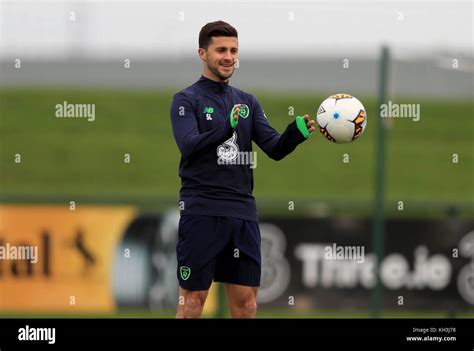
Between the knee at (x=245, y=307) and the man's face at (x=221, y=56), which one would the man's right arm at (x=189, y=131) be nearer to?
the man's face at (x=221, y=56)

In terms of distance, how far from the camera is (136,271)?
491 inches

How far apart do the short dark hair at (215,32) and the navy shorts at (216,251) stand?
1139mm

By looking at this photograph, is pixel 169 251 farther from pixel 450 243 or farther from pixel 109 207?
pixel 450 243

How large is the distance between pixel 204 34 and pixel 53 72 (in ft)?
68.8

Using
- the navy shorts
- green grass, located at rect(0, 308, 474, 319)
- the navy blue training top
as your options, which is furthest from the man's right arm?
green grass, located at rect(0, 308, 474, 319)

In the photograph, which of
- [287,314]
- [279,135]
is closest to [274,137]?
[279,135]

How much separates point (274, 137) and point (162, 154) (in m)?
17.3

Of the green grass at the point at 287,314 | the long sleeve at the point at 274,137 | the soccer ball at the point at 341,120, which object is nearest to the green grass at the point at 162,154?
the green grass at the point at 287,314

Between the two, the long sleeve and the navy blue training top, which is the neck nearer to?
Answer: the navy blue training top

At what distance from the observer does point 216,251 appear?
278 inches

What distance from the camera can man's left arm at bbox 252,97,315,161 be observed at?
6980 mm

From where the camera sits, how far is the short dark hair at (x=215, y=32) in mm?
7066
